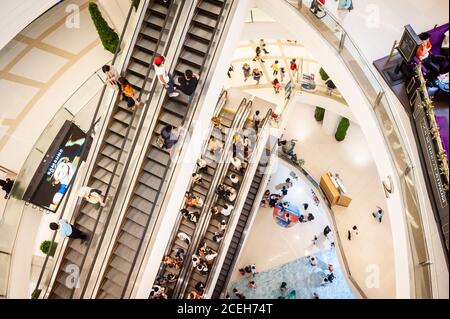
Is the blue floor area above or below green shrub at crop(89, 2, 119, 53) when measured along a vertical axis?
below

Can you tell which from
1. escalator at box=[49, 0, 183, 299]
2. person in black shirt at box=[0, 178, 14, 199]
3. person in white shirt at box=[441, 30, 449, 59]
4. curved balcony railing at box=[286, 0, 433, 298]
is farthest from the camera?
person in black shirt at box=[0, 178, 14, 199]

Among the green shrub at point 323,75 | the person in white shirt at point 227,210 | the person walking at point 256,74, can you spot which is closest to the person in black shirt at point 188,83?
the person in white shirt at point 227,210

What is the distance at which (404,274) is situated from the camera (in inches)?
243

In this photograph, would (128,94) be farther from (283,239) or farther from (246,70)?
(283,239)

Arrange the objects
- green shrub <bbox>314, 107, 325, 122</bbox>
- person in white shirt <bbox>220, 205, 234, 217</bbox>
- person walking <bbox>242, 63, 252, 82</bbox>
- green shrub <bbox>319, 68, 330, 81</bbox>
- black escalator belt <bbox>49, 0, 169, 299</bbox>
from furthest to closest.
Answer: green shrub <bbox>314, 107, 325, 122</bbox>
person walking <bbox>242, 63, 252, 82</bbox>
green shrub <bbox>319, 68, 330, 81</bbox>
person in white shirt <bbox>220, 205, 234, 217</bbox>
black escalator belt <bbox>49, 0, 169, 299</bbox>

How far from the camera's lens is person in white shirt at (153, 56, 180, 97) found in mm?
6637

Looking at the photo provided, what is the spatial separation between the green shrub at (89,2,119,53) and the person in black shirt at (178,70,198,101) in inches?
156

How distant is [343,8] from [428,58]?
283cm

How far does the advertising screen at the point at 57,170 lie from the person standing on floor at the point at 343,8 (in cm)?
781

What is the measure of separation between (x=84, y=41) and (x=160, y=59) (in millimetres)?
6601

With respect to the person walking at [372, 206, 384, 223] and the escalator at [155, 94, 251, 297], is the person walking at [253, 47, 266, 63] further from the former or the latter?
the person walking at [372, 206, 384, 223]

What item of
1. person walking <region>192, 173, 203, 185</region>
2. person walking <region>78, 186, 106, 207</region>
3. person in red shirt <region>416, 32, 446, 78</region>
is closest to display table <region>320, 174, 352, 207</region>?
person walking <region>192, 173, 203, 185</region>

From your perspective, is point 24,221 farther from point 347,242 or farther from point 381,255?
point 381,255
